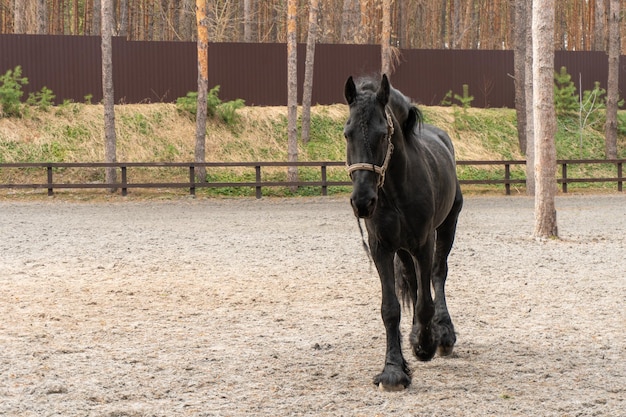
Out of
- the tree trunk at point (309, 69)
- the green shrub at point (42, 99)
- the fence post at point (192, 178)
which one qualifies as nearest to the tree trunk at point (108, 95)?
the fence post at point (192, 178)

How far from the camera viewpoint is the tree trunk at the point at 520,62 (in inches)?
1076

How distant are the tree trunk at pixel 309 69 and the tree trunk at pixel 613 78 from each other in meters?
9.55

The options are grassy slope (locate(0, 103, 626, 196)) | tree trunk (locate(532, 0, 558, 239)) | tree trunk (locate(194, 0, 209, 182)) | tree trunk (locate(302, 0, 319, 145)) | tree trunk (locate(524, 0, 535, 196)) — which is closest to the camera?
tree trunk (locate(532, 0, 558, 239))

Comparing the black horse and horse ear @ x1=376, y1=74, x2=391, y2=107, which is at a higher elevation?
horse ear @ x1=376, y1=74, x2=391, y2=107

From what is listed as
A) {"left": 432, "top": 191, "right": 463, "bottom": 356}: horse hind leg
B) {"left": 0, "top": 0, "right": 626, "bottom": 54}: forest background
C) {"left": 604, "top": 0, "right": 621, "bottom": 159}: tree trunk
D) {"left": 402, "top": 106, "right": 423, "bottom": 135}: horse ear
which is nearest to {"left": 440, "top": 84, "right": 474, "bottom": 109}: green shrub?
{"left": 604, "top": 0, "right": 621, "bottom": 159}: tree trunk

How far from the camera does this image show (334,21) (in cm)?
4809

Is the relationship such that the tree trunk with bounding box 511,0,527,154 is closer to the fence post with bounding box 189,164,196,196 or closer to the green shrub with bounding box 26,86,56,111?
the fence post with bounding box 189,164,196,196

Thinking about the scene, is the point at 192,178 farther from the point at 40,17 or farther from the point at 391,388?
the point at 391,388

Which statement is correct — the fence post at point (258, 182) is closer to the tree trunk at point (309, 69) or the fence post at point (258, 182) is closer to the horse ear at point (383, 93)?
the tree trunk at point (309, 69)

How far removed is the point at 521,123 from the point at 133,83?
13445 mm

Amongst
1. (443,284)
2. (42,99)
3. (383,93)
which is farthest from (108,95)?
(383,93)

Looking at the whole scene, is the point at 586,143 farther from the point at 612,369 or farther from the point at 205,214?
the point at 612,369

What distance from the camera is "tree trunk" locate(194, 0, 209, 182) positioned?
77.4ft

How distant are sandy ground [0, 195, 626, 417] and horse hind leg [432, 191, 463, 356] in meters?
0.21
